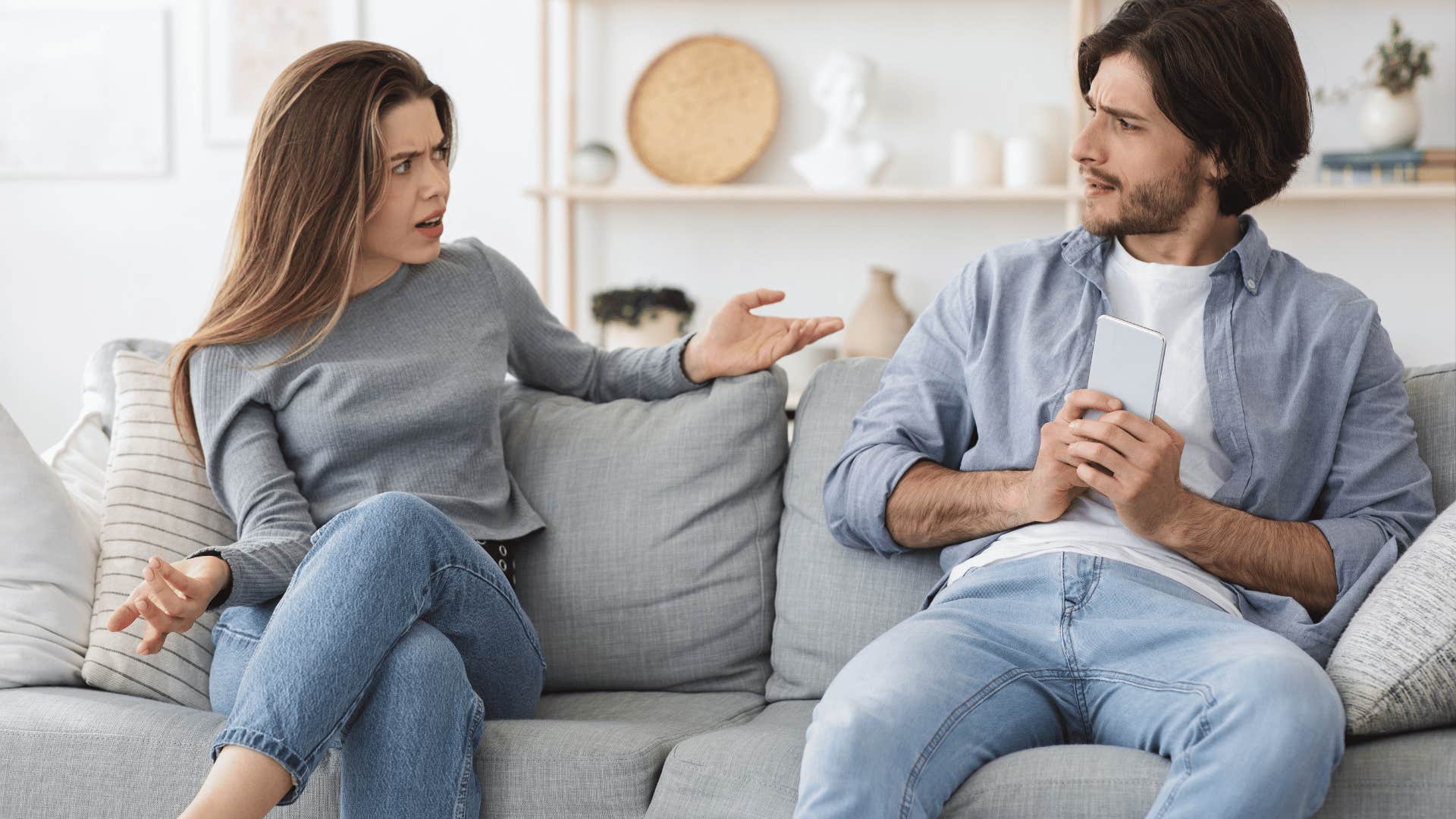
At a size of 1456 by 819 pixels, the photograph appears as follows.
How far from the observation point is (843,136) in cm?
346

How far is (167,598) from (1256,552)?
113cm

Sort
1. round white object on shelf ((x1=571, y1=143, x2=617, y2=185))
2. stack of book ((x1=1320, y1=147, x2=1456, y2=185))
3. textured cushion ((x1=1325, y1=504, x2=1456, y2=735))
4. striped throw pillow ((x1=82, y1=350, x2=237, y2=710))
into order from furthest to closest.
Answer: round white object on shelf ((x1=571, y1=143, x2=617, y2=185))
stack of book ((x1=1320, y1=147, x2=1456, y2=185))
striped throw pillow ((x1=82, y1=350, x2=237, y2=710))
textured cushion ((x1=1325, y1=504, x2=1456, y2=735))

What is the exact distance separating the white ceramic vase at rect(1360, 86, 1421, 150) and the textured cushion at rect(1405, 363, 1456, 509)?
185 centimetres

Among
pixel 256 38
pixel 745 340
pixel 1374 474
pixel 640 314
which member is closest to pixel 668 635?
pixel 745 340

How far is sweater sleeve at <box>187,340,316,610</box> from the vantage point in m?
1.53

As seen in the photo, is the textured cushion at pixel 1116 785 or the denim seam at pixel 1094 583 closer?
the textured cushion at pixel 1116 785

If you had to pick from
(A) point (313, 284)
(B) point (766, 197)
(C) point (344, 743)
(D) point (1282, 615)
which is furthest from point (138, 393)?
(B) point (766, 197)

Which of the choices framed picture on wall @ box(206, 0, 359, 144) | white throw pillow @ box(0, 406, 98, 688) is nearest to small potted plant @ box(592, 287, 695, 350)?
framed picture on wall @ box(206, 0, 359, 144)

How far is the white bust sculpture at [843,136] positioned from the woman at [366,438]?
1.62 m

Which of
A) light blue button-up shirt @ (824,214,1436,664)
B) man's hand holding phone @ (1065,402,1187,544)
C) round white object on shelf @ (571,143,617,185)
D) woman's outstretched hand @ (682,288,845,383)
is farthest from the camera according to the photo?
round white object on shelf @ (571,143,617,185)

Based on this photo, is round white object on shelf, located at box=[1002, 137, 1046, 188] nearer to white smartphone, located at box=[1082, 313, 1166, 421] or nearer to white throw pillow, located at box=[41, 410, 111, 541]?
white smartphone, located at box=[1082, 313, 1166, 421]

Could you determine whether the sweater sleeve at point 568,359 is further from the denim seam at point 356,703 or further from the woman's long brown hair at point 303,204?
the denim seam at point 356,703

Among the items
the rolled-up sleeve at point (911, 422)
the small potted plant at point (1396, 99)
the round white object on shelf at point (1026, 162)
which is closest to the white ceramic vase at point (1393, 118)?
the small potted plant at point (1396, 99)

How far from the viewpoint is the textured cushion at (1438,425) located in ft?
5.18
